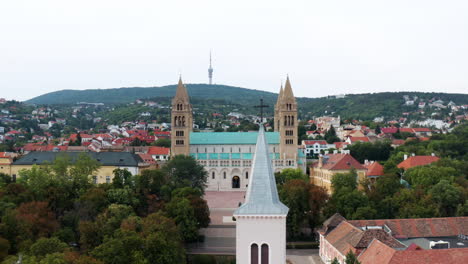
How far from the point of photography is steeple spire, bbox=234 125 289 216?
82.4 ft

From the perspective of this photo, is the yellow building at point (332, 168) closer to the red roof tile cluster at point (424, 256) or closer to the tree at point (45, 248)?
the red roof tile cluster at point (424, 256)

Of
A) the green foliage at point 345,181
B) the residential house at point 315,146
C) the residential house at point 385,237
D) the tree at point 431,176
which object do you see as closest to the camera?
the residential house at point 385,237

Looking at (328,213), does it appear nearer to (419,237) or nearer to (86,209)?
(419,237)

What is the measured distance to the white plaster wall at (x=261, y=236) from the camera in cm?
2514

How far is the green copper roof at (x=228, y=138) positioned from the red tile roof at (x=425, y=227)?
218 ft

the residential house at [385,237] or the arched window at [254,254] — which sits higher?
the arched window at [254,254]

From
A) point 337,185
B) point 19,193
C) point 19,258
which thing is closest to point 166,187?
point 19,193

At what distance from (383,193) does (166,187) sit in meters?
25.7

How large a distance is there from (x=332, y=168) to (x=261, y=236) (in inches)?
2539

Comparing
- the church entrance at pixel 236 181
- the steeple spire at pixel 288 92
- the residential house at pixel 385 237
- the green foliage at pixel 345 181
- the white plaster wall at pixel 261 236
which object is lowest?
the church entrance at pixel 236 181

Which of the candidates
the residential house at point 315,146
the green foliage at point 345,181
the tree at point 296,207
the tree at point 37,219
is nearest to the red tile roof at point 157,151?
the residential house at point 315,146

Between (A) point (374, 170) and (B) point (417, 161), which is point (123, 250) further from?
(B) point (417, 161)

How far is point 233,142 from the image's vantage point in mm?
116938

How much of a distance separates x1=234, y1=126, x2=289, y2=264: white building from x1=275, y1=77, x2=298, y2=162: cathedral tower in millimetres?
87357
